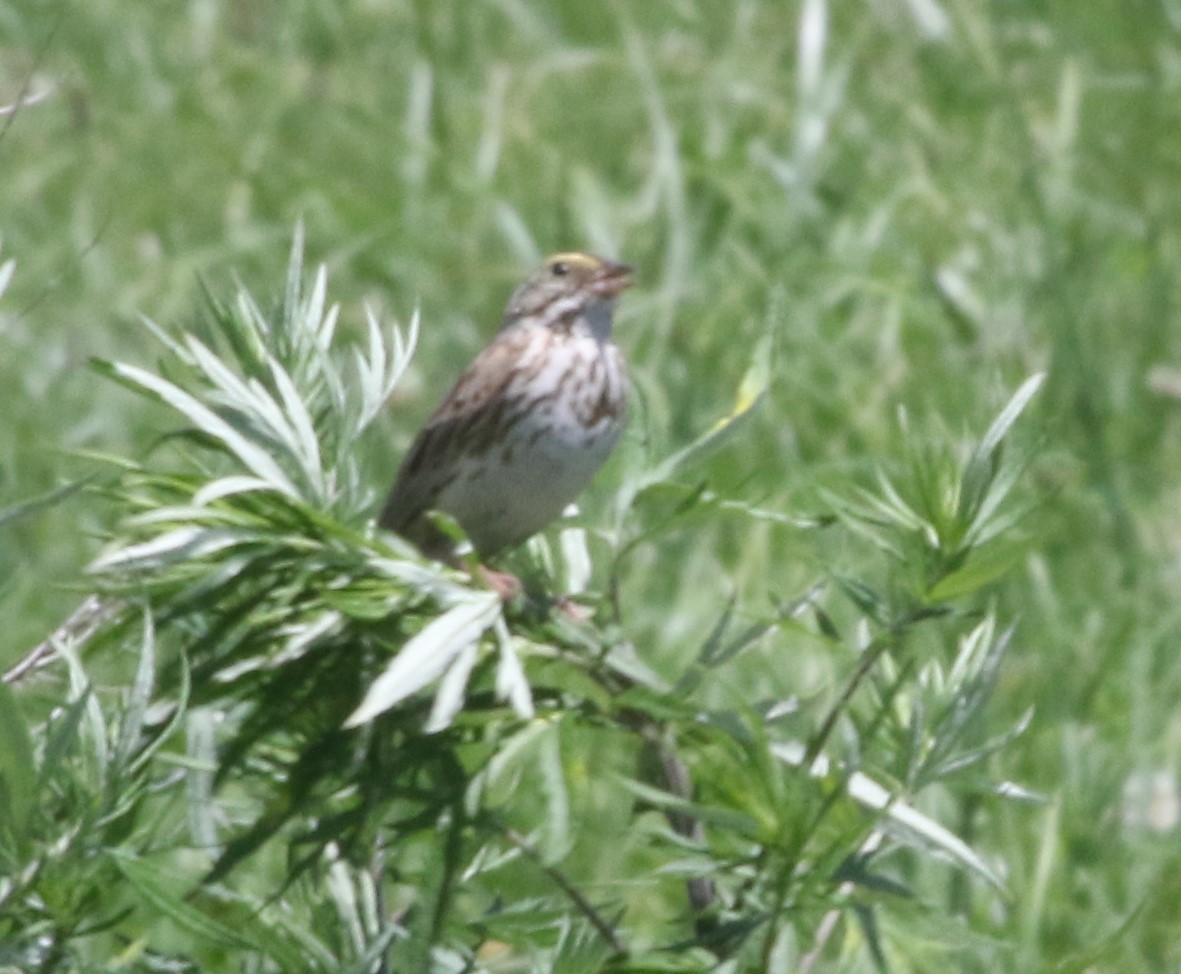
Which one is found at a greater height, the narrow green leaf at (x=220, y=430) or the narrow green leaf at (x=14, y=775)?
the narrow green leaf at (x=220, y=430)

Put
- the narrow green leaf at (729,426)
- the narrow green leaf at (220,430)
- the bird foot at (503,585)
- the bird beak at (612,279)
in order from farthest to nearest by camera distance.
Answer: the bird beak at (612,279), the narrow green leaf at (729,426), the bird foot at (503,585), the narrow green leaf at (220,430)

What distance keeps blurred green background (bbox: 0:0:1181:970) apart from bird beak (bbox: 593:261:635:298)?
2.58ft

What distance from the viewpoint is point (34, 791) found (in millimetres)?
2344

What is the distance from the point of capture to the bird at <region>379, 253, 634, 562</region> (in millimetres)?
3744

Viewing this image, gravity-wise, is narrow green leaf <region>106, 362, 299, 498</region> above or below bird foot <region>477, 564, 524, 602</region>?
above

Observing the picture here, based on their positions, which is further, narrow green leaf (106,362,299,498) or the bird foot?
the bird foot

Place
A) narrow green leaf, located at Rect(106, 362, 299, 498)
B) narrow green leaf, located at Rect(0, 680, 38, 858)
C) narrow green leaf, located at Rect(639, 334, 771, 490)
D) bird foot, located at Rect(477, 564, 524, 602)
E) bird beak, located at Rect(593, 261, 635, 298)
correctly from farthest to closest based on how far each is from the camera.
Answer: bird beak, located at Rect(593, 261, 635, 298), narrow green leaf, located at Rect(639, 334, 771, 490), bird foot, located at Rect(477, 564, 524, 602), narrow green leaf, located at Rect(106, 362, 299, 498), narrow green leaf, located at Rect(0, 680, 38, 858)

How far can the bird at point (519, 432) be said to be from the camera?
374cm

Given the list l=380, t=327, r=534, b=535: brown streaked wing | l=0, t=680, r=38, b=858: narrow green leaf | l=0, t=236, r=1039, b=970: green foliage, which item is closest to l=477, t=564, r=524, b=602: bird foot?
l=0, t=236, r=1039, b=970: green foliage

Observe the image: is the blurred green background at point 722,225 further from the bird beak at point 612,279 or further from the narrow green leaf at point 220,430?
the narrow green leaf at point 220,430

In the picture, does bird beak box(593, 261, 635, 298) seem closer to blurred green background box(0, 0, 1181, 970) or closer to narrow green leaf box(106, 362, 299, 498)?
blurred green background box(0, 0, 1181, 970)

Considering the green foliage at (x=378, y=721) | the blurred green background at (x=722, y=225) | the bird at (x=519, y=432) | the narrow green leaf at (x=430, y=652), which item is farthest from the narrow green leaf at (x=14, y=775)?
the blurred green background at (x=722, y=225)

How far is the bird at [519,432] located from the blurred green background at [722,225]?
90cm

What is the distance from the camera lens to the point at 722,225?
6.61 m
